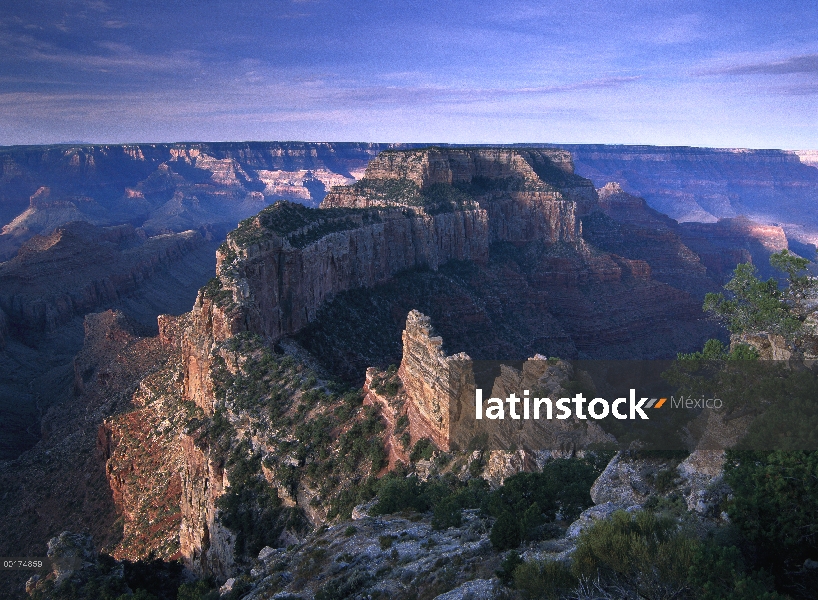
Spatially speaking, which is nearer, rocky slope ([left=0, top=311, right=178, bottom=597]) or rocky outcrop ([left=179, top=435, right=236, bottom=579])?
rocky outcrop ([left=179, top=435, right=236, bottom=579])

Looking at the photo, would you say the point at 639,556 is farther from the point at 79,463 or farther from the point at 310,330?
the point at 79,463

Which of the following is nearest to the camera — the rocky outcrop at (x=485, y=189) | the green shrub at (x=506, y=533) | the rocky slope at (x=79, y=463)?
the green shrub at (x=506, y=533)

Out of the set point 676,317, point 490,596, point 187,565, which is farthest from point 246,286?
point 676,317

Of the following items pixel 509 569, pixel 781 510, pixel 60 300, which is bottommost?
pixel 60 300

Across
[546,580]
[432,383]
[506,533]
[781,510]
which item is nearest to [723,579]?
[781,510]

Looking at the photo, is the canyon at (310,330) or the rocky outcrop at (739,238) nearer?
the canyon at (310,330)

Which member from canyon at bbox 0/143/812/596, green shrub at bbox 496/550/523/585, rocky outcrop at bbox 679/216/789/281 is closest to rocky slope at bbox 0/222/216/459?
canyon at bbox 0/143/812/596

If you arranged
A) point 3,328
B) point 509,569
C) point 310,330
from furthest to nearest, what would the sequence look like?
point 3,328, point 310,330, point 509,569

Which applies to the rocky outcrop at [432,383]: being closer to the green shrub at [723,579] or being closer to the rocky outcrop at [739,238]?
the green shrub at [723,579]

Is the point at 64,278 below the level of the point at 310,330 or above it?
below

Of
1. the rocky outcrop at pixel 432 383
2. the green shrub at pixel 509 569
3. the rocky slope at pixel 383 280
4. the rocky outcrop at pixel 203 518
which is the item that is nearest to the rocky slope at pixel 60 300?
the rocky slope at pixel 383 280

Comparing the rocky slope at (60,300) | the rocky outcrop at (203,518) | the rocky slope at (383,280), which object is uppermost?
the rocky slope at (383,280)

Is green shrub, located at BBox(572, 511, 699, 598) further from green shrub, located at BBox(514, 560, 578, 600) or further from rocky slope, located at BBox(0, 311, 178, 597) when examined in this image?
rocky slope, located at BBox(0, 311, 178, 597)

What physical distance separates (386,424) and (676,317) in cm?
8349
